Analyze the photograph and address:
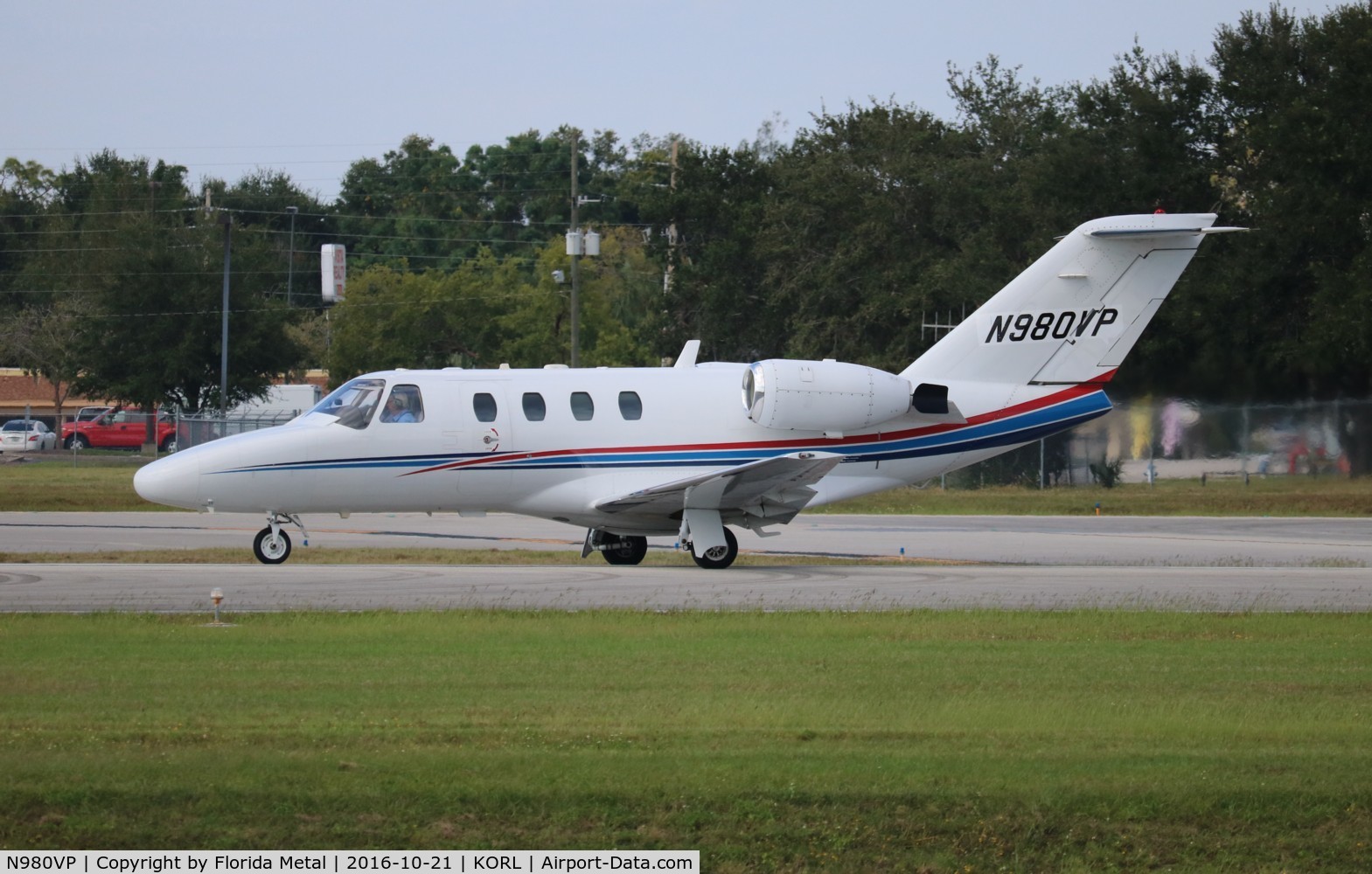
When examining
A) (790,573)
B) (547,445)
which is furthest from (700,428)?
(790,573)

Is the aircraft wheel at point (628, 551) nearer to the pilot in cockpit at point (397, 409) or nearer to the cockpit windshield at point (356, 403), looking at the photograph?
the pilot in cockpit at point (397, 409)

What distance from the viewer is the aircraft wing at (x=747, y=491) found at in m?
21.2

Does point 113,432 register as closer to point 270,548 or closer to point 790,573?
point 270,548

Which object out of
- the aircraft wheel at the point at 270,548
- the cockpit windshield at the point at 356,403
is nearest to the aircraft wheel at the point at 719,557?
the cockpit windshield at the point at 356,403

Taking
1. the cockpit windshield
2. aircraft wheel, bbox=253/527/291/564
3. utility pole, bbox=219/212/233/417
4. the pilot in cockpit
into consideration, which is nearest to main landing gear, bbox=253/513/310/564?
aircraft wheel, bbox=253/527/291/564

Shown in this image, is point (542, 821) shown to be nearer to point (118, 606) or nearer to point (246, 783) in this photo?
point (246, 783)

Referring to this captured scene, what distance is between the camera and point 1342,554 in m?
25.1

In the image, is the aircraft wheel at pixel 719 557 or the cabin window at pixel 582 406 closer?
the aircraft wheel at pixel 719 557

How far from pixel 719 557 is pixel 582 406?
2904 mm

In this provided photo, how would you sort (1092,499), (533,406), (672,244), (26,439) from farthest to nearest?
1. (672,244)
2. (26,439)
3. (1092,499)
4. (533,406)

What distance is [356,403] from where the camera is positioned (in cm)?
2222

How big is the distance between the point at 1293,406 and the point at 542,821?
3249 centimetres

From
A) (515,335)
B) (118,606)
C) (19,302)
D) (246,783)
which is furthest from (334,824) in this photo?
(19,302)

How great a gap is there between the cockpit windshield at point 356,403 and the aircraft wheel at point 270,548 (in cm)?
185
